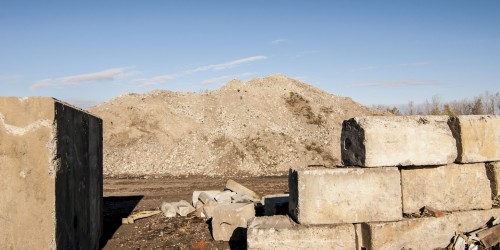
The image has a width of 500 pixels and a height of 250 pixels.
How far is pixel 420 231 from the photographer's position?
5246mm

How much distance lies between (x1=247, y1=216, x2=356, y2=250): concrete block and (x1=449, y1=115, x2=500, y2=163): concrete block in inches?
79.7

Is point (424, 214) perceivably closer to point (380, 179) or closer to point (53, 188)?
point (380, 179)

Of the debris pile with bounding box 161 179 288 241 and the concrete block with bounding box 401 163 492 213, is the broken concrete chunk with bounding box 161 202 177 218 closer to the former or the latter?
the debris pile with bounding box 161 179 288 241

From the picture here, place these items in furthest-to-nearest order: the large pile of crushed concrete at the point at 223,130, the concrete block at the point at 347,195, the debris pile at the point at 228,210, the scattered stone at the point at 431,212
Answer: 1. the large pile of crushed concrete at the point at 223,130
2. the debris pile at the point at 228,210
3. the scattered stone at the point at 431,212
4. the concrete block at the point at 347,195

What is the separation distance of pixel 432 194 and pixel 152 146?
652 inches

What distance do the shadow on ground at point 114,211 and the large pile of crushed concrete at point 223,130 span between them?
574cm

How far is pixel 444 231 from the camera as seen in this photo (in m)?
5.33

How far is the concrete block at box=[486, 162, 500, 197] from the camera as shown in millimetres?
5773

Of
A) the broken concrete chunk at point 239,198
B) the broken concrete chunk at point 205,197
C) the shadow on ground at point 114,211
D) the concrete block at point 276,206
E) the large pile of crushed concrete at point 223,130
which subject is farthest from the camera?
the large pile of crushed concrete at point 223,130

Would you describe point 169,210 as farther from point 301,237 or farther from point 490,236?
point 490,236

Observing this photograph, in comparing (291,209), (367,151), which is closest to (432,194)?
(367,151)

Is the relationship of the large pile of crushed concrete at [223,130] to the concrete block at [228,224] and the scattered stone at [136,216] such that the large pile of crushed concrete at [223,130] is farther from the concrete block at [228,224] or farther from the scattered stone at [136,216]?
the concrete block at [228,224]

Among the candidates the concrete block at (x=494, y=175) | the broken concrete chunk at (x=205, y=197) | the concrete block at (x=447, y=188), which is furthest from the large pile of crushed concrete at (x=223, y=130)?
the concrete block at (x=447, y=188)

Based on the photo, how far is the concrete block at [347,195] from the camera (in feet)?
16.7
